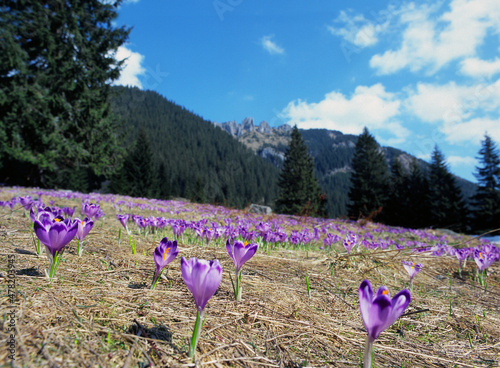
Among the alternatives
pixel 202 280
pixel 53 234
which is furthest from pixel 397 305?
pixel 53 234

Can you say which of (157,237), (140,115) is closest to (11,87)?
(157,237)

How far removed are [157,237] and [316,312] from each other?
2.75 meters

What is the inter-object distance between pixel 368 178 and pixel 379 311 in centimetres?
3419

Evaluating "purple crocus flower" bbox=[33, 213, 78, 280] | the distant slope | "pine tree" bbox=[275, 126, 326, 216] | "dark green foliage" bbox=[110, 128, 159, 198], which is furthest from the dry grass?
the distant slope

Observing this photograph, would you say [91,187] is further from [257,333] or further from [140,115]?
[140,115]

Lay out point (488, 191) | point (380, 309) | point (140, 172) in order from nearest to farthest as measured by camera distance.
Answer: point (380, 309)
point (488, 191)
point (140, 172)

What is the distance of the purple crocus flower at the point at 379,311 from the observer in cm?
99

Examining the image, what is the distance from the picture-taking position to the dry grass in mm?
979

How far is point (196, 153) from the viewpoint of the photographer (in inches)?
4683

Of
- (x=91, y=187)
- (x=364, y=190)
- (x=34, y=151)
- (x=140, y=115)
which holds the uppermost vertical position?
(x=140, y=115)

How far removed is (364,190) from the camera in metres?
31.8

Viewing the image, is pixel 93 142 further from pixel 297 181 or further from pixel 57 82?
pixel 297 181

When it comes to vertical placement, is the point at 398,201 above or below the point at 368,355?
above

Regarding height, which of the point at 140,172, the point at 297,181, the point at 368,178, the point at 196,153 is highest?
the point at 196,153
